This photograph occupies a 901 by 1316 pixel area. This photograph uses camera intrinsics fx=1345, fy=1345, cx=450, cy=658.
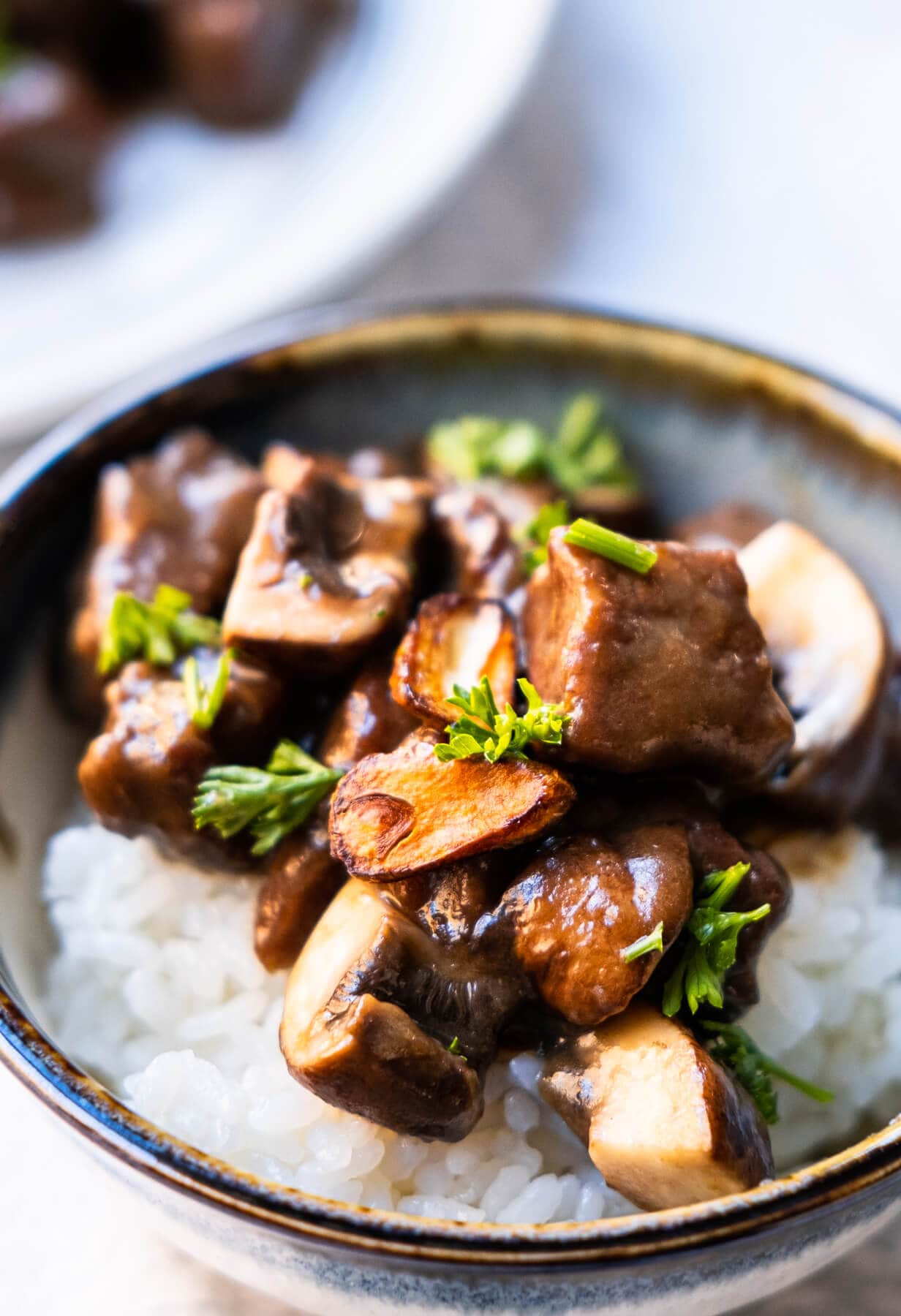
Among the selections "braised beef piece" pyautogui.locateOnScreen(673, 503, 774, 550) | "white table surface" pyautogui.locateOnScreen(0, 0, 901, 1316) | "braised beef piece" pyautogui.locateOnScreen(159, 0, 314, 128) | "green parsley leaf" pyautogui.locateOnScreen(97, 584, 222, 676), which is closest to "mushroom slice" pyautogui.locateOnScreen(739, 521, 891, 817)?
"braised beef piece" pyautogui.locateOnScreen(673, 503, 774, 550)

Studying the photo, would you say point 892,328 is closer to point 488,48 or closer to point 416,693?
point 488,48

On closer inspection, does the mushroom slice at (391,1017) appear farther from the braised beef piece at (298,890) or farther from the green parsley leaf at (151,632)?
the green parsley leaf at (151,632)

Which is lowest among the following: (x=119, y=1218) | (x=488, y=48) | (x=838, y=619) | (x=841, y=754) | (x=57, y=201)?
(x=119, y=1218)

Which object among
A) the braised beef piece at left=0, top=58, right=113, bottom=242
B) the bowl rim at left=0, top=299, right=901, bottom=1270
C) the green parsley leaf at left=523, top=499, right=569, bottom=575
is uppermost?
the braised beef piece at left=0, top=58, right=113, bottom=242

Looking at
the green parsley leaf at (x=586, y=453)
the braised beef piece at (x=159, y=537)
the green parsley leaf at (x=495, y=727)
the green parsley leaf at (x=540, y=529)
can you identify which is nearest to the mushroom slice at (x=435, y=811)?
the green parsley leaf at (x=495, y=727)

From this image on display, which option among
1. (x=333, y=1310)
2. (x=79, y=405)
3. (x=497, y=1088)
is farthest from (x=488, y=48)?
(x=333, y=1310)

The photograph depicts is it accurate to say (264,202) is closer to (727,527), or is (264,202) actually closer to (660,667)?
(727,527)

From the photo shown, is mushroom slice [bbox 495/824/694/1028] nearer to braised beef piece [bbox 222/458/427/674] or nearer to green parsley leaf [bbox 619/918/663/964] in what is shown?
green parsley leaf [bbox 619/918/663/964]
